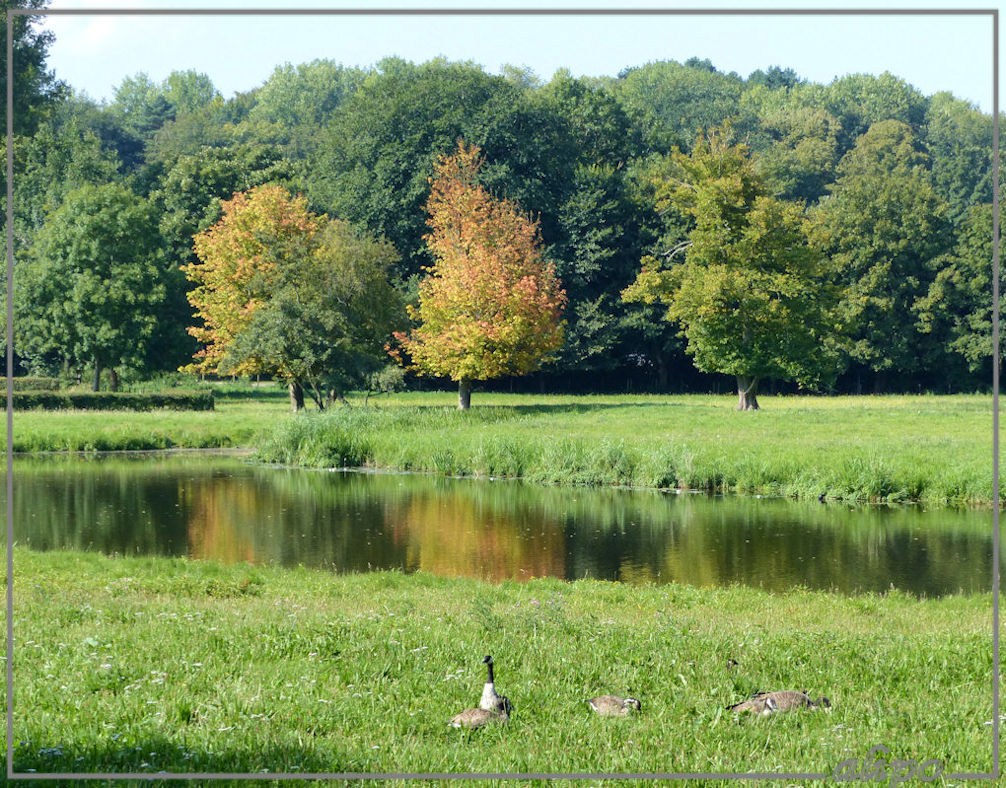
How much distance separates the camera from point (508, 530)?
22125 mm

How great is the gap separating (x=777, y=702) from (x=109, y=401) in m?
40.8

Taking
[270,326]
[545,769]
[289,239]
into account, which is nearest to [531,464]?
[270,326]

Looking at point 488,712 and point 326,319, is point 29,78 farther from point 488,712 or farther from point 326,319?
point 488,712

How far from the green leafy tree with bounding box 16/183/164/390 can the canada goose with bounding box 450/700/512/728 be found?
45.3 m

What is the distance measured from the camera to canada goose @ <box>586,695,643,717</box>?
24.2ft

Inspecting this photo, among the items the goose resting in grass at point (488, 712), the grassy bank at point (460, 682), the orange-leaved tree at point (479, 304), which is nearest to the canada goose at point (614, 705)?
the grassy bank at point (460, 682)

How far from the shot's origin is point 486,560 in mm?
19156

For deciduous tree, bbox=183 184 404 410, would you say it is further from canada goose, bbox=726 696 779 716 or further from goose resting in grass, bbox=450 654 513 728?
canada goose, bbox=726 696 779 716

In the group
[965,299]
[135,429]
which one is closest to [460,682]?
[135,429]

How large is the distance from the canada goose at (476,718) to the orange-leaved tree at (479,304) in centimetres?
3577

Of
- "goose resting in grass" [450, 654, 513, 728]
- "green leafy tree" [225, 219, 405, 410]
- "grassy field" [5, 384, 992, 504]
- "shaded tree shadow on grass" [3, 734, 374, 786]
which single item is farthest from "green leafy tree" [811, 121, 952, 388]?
"shaded tree shadow on grass" [3, 734, 374, 786]

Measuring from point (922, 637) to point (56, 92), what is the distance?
42.4 meters

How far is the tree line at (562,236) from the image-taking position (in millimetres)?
43812

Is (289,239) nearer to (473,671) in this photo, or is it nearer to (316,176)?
(316,176)
